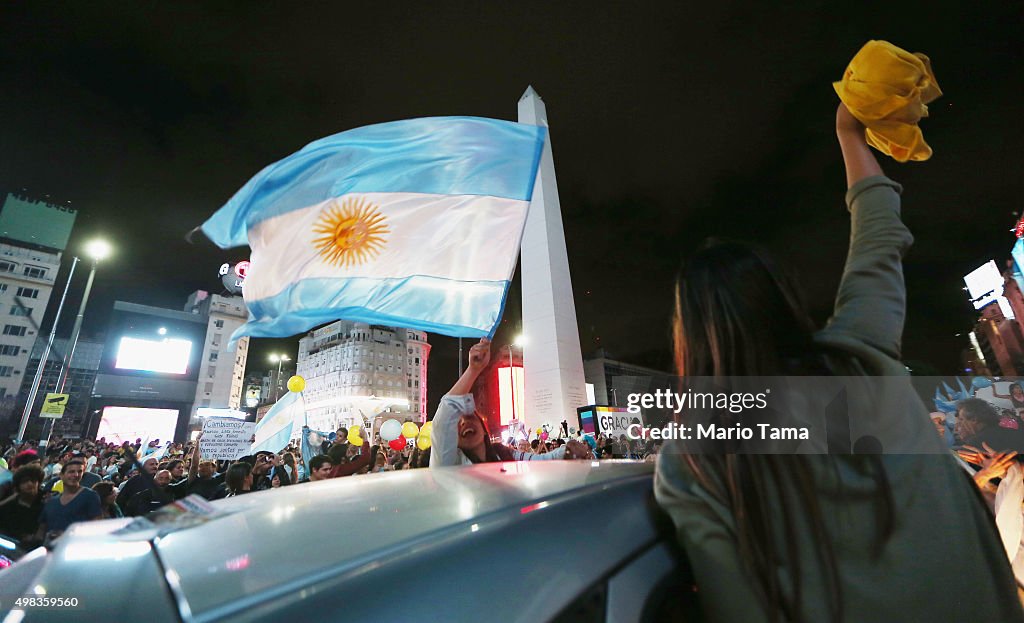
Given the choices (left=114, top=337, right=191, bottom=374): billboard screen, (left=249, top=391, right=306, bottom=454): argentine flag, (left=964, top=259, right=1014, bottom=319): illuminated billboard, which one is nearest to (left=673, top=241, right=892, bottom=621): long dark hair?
(left=249, top=391, right=306, bottom=454): argentine flag

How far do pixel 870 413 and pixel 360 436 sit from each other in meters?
14.8

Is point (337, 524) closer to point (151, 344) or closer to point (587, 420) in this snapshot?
point (587, 420)

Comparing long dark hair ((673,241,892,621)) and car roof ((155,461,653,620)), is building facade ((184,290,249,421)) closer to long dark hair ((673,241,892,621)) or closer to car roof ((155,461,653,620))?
car roof ((155,461,653,620))

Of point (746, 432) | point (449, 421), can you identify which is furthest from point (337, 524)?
point (449, 421)

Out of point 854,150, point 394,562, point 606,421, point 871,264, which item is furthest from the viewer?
point 606,421

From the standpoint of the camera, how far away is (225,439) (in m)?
8.59

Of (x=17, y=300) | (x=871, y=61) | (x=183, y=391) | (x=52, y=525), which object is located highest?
(x=17, y=300)

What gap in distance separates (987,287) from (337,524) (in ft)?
152

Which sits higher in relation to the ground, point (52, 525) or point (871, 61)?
point (871, 61)

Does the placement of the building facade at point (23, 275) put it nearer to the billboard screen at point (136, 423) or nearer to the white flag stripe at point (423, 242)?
the billboard screen at point (136, 423)

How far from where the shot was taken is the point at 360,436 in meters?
14.3

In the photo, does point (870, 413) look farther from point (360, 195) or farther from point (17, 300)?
point (17, 300)

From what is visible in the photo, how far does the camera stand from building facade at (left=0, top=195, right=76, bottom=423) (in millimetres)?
45281

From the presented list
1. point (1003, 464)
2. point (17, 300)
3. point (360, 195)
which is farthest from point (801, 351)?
point (17, 300)
